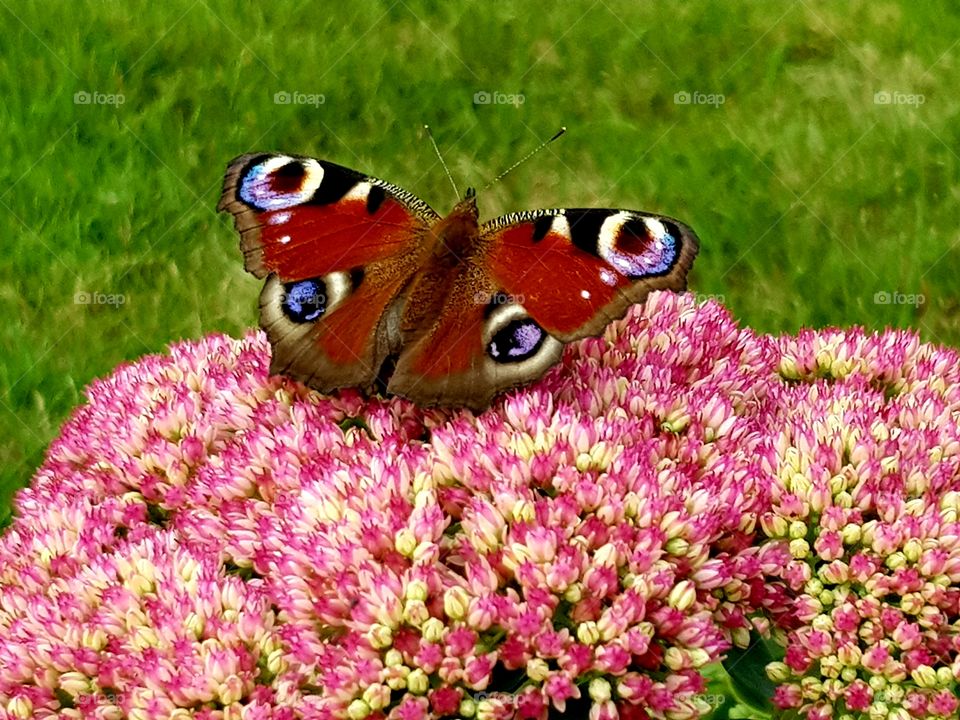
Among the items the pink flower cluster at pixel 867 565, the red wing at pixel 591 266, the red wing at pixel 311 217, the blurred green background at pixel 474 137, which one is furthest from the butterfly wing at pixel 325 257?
the blurred green background at pixel 474 137

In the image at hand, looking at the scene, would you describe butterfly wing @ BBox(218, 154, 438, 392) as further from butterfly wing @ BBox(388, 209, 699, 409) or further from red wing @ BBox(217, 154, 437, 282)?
butterfly wing @ BBox(388, 209, 699, 409)

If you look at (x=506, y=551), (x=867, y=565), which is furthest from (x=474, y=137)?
(x=506, y=551)

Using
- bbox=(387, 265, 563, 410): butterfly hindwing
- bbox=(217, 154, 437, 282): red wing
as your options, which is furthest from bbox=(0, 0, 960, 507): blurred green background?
bbox=(387, 265, 563, 410): butterfly hindwing

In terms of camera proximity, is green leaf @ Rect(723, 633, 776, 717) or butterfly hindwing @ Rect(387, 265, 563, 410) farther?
green leaf @ Rect(723, 633, 776, 717)

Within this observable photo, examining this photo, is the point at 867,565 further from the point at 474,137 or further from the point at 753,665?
the point at 474,137

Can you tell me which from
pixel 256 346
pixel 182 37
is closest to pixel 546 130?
pixel 182 37

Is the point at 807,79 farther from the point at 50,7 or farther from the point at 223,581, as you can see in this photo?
the point at 223,581
